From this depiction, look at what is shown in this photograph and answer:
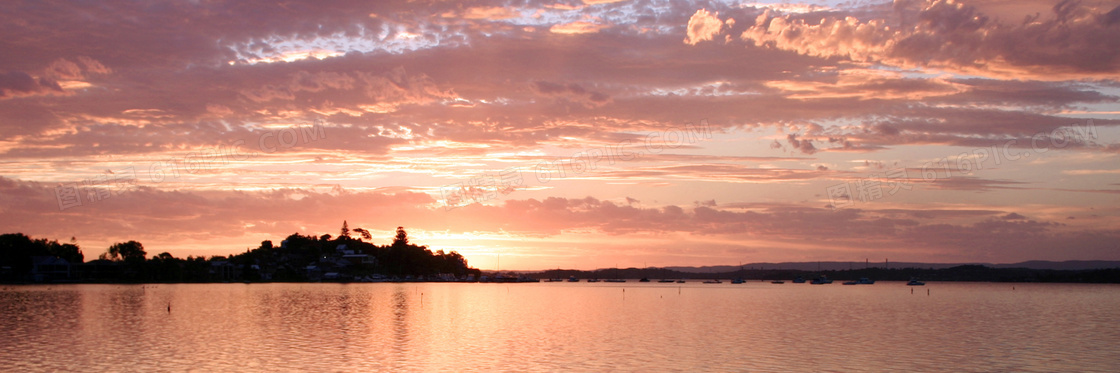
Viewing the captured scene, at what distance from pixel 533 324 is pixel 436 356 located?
91.6ft

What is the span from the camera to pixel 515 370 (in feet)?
143

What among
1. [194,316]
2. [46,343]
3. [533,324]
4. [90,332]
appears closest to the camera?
[46,343]

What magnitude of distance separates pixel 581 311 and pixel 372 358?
5540cm

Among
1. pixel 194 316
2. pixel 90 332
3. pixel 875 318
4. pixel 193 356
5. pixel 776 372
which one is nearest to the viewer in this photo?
pixel 776 372

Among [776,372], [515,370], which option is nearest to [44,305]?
[515,370]

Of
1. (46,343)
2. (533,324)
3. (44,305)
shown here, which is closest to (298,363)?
(46,343)

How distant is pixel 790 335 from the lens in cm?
6450

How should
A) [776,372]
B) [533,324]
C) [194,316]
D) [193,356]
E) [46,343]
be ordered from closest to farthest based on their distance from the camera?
[776,372] < [193,356] < [46,343] < [533,324] < [194,316]

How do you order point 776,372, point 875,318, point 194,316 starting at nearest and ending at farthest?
1. point 776,372
2. point 194,316
3. point 875,318

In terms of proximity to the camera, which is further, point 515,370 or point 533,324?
point 533,324

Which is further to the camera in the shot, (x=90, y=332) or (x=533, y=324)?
(x=533, y=324)

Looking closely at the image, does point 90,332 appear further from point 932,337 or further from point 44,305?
point 932,337

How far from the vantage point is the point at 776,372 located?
43.3 metres

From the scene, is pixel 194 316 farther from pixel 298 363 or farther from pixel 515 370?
pixel 515 370
